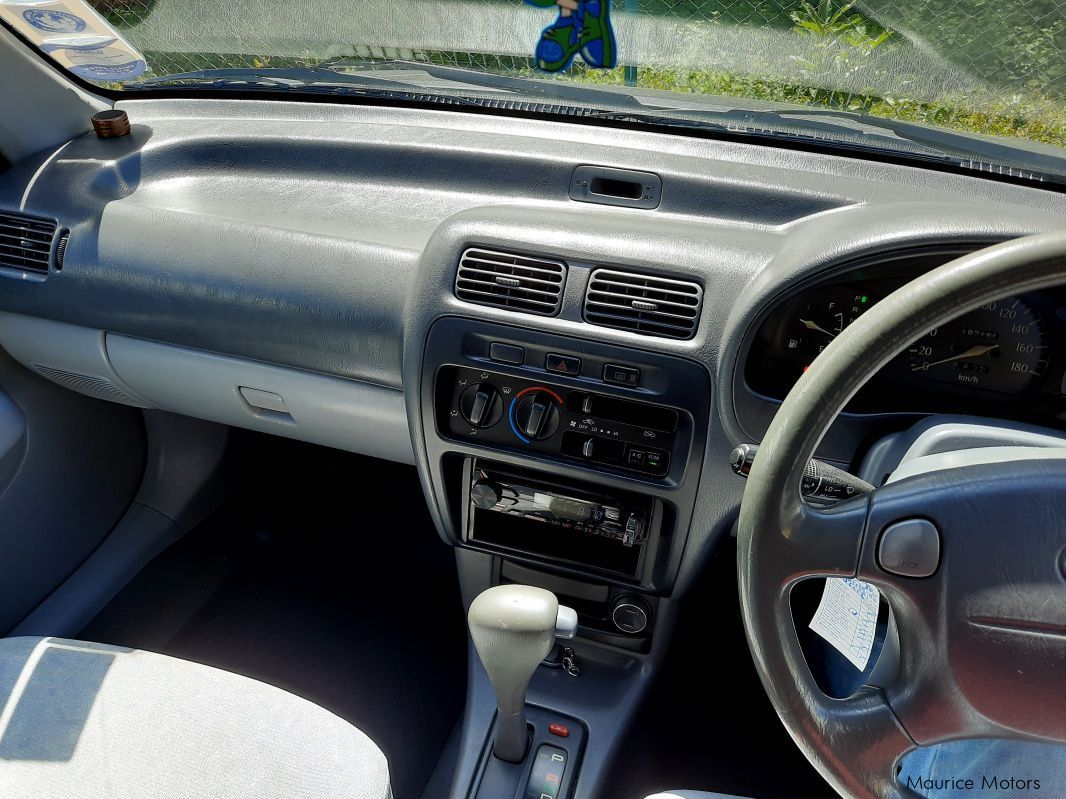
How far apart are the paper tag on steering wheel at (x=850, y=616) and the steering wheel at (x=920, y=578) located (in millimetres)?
149

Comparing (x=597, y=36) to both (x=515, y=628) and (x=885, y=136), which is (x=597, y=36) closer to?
(x=885, y=136)

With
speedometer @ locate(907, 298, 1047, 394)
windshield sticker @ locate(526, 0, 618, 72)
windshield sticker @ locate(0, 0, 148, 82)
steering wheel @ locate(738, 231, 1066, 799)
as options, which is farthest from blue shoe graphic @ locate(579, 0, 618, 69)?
windshield sticker @ locate(0, 0, 148, 82)

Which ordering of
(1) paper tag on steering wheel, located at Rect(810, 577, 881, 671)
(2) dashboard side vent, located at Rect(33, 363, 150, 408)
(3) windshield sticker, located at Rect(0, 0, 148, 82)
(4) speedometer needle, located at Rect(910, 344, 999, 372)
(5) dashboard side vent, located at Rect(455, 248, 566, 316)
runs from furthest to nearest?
(2) dashboard side vent, located at Rect(33, 363, 150, 408), (3) windshield sticker, located at Rect(0, 0, 148, 82), (5) dashboard side vent, located at Rect(455, 248, 566, 316), (4) speedometer needle, located at Rect(910, 344, 999, 372), (1) paper tag on steering wheel, located at Rect(810, 577, 881, 671)

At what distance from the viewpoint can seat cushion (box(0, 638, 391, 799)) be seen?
3.98ft

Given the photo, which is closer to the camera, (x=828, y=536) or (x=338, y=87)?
(x=828, y=536)

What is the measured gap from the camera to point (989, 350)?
1240 millimetres

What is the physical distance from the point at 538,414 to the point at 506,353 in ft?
0.37

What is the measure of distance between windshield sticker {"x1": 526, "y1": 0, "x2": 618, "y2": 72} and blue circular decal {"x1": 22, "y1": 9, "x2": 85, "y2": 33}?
3.30 ft

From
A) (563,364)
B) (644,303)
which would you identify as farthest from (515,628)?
(644,303)

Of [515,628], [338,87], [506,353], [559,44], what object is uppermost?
[559,44]

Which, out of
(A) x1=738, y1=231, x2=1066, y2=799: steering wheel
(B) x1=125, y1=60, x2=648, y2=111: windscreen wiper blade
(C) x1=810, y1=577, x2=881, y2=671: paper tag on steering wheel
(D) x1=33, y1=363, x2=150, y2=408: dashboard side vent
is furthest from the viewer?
(D) x1=33, y1=363, x2=150, y2=408: dashboard side vent

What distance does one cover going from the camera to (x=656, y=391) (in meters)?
1.33

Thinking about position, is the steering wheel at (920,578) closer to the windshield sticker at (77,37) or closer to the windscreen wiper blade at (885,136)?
the windscreen wiper blade at (885,136)

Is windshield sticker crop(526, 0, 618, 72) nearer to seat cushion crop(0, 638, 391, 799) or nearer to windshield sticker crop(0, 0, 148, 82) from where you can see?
windshield sticker crop(0, 0, 148, 82)
